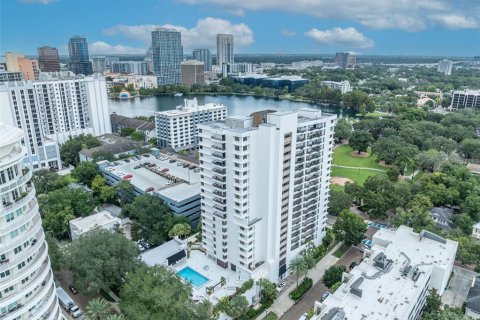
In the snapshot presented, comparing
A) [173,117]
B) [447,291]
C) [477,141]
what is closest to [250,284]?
[447,291]

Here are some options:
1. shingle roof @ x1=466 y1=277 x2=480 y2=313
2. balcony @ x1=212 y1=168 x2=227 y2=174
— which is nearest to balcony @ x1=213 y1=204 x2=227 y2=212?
→ balcony @ x1=212 y1=168 x2=227 y2=174

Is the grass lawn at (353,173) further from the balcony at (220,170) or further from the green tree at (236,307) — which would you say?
the green tree at (236,307)

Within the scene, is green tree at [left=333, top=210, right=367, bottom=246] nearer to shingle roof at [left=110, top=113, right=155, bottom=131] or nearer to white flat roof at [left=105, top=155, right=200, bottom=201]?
white flat roof at [left=105, top=155, right=200, bottom=201]

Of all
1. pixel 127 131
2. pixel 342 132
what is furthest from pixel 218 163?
pixel 127 131

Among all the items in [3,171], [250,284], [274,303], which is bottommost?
[274,303]

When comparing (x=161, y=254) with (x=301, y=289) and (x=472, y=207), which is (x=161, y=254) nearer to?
(x=301, y=289)

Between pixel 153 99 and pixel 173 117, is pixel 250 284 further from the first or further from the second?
pixel 153 99
